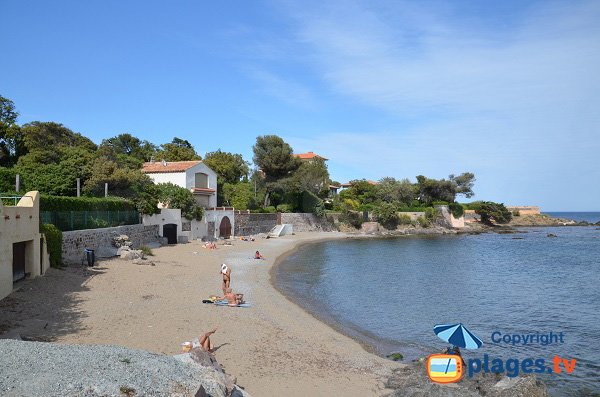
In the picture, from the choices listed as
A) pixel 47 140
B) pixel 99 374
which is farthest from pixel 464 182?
pixel 99 374

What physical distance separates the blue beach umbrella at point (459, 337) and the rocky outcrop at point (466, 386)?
3.03 ft

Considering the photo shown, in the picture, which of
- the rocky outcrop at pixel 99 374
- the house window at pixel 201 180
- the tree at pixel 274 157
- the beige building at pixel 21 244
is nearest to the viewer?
the rocky outcrop at pixel 99 374

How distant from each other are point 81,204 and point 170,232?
46.6 ft

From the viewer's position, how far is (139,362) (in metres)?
7.76

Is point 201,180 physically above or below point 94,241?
above

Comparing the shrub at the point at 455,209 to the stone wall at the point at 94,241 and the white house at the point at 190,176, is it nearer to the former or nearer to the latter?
the white house at the point at 190,176

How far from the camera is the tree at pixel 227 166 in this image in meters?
65.0

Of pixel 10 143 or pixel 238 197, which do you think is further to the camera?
pixel 238 197

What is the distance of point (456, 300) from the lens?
73.9 ft

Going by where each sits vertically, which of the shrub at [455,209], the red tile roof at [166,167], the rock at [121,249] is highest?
the red tile roof at [166,167]

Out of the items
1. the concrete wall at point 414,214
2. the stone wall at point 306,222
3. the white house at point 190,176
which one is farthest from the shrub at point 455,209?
the white house at point 190,176

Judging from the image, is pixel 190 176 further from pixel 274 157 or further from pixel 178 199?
pixel 274 157

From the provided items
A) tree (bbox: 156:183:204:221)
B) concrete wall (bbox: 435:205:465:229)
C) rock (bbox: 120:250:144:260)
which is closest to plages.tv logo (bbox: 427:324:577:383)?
rock (bbox: 120:250:144:260)

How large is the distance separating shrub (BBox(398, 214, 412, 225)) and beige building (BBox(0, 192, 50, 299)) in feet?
217
